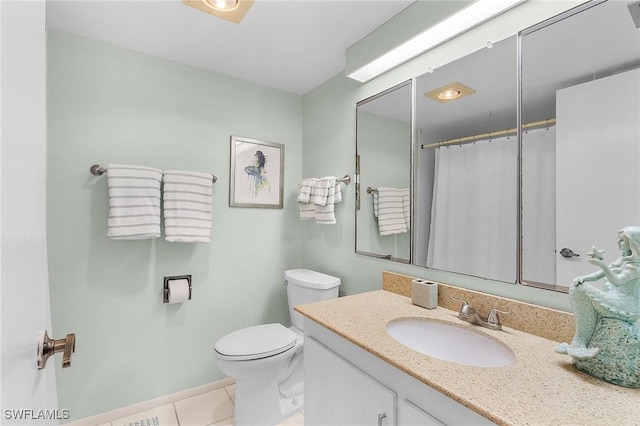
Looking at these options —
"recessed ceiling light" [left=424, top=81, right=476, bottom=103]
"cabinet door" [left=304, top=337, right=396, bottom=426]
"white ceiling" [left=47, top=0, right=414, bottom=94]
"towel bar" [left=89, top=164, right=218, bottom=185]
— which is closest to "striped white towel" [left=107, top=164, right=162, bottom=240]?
"towel bar" [left=89, top=164, right=218, bottom=185]

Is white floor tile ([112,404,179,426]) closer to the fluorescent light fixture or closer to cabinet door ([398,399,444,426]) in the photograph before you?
cabinet door ([398,399,444,426])

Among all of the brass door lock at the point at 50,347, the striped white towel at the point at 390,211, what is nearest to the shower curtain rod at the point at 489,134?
the striped white towel at the point at 390,211

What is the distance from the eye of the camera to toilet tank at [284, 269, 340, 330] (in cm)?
190

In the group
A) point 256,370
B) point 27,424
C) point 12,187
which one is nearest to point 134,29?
point 12,187

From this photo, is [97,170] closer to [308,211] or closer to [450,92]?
[308,211]

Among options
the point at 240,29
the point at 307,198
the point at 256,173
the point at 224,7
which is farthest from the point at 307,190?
the point at 224,7

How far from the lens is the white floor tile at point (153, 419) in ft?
5.58

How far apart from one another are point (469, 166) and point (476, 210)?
8.1 inches

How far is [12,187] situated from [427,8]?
1.58 metres

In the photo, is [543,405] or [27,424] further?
[543,405]

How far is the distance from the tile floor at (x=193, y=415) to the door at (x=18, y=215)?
4.86 ft

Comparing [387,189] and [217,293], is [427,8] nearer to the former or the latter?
[387,189]

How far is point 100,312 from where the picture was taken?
1.69m

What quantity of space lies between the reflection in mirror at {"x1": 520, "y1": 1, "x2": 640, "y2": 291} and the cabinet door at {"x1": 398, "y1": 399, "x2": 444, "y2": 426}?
2.20 ft
